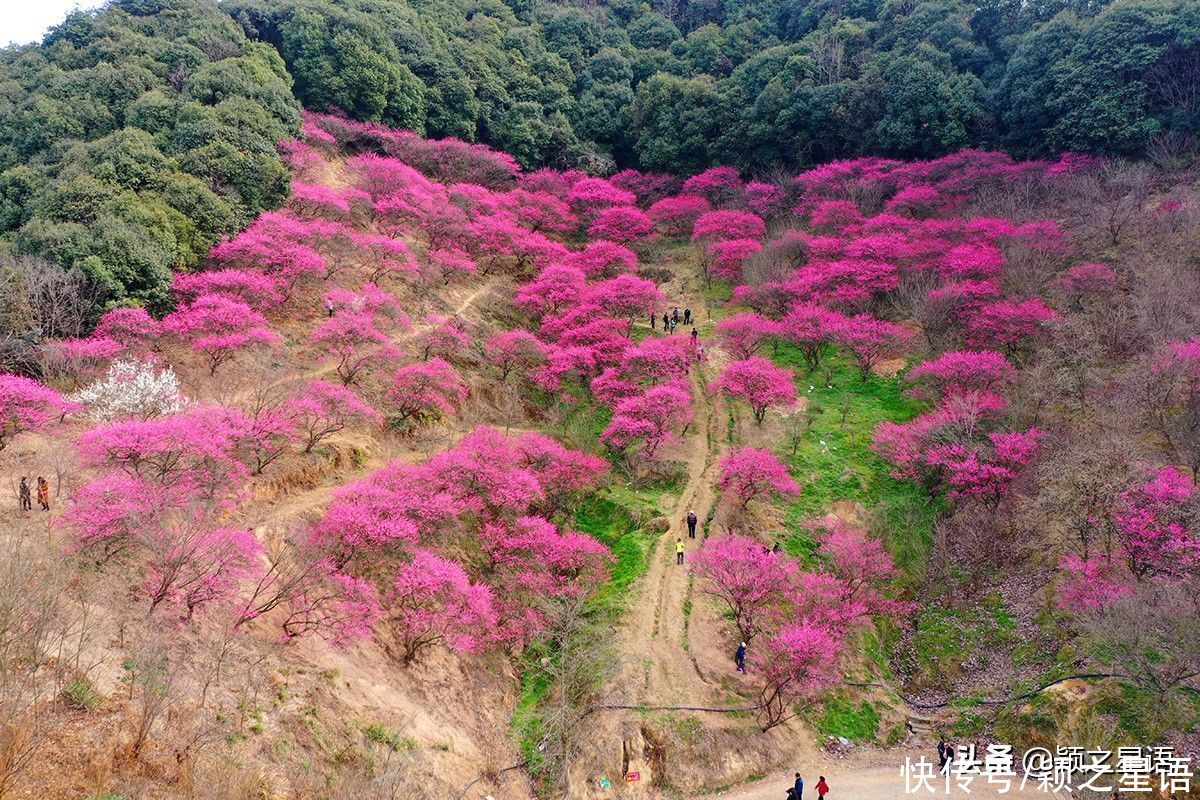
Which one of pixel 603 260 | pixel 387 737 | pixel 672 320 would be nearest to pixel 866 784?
pixel 387 737

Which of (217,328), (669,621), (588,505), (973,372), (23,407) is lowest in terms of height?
(669,621)

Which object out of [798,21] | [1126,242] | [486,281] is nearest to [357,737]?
[486,281]

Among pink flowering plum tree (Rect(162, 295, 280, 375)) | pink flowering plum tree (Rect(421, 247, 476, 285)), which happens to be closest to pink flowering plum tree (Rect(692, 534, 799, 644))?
pink flowering plum tree (Rect(162, 295, 280, 375))

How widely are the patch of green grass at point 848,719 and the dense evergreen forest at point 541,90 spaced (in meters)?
27.9

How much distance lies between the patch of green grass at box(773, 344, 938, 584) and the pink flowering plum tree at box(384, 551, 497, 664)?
11249mm

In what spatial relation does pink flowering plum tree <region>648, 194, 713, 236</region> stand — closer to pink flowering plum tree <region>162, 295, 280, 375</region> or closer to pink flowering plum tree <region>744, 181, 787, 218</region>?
pink flowering plum tree <region>744, 181, 787, 218</region>

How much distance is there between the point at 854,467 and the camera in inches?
1078

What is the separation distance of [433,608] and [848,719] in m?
12.6

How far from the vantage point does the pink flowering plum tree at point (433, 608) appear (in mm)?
19703

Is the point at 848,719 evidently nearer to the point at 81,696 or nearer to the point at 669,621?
the point at 669,621

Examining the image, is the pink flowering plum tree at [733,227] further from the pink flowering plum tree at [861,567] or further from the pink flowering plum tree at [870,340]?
the pink flowering plum tree at [861,567]

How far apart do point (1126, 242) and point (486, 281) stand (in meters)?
31.8

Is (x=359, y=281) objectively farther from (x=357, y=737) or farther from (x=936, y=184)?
(x=936, y=184)

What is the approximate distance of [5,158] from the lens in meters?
32.5
